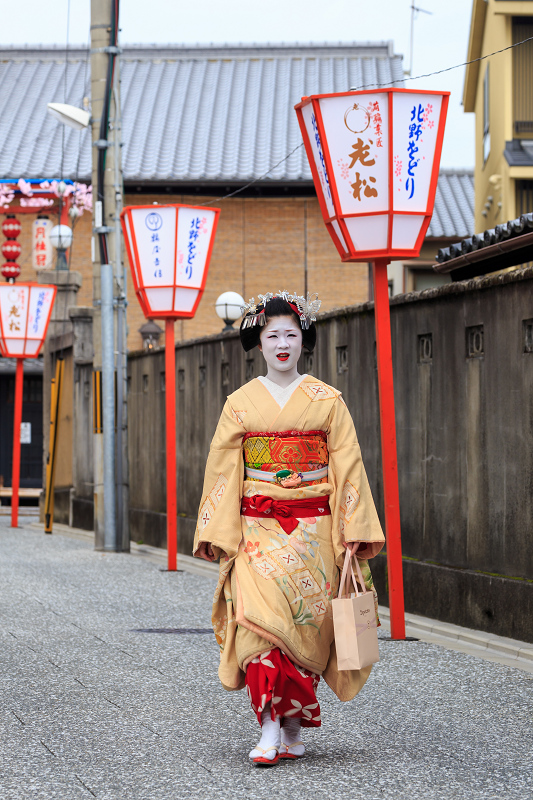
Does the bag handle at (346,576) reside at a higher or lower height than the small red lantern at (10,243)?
lower

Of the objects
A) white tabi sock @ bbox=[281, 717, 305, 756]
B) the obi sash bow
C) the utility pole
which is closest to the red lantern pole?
the utility pole

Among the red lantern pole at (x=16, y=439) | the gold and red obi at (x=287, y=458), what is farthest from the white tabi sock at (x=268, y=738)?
the red lantern pole at (x=16, y=439)

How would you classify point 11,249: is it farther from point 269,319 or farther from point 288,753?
point 288,753

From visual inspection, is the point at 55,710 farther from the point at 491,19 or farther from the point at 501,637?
the point at 491,19

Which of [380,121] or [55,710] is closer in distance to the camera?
[55,710]

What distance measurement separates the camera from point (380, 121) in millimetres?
7707

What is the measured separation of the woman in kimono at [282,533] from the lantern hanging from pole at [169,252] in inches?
273

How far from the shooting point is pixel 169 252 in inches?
469

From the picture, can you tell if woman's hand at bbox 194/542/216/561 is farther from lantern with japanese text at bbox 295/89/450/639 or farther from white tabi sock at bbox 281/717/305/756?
lantern with japanese text at bbox 295/89/450/639

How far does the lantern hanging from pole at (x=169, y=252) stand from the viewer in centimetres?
1191

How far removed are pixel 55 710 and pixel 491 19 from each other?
16.6 m

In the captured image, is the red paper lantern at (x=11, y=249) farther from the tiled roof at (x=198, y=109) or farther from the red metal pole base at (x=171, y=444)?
the red metal pole base at (x=171, y=444)

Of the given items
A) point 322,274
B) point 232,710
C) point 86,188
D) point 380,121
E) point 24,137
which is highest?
point 24,137

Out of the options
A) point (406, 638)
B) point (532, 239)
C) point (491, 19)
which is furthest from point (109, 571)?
point (491, 19)
